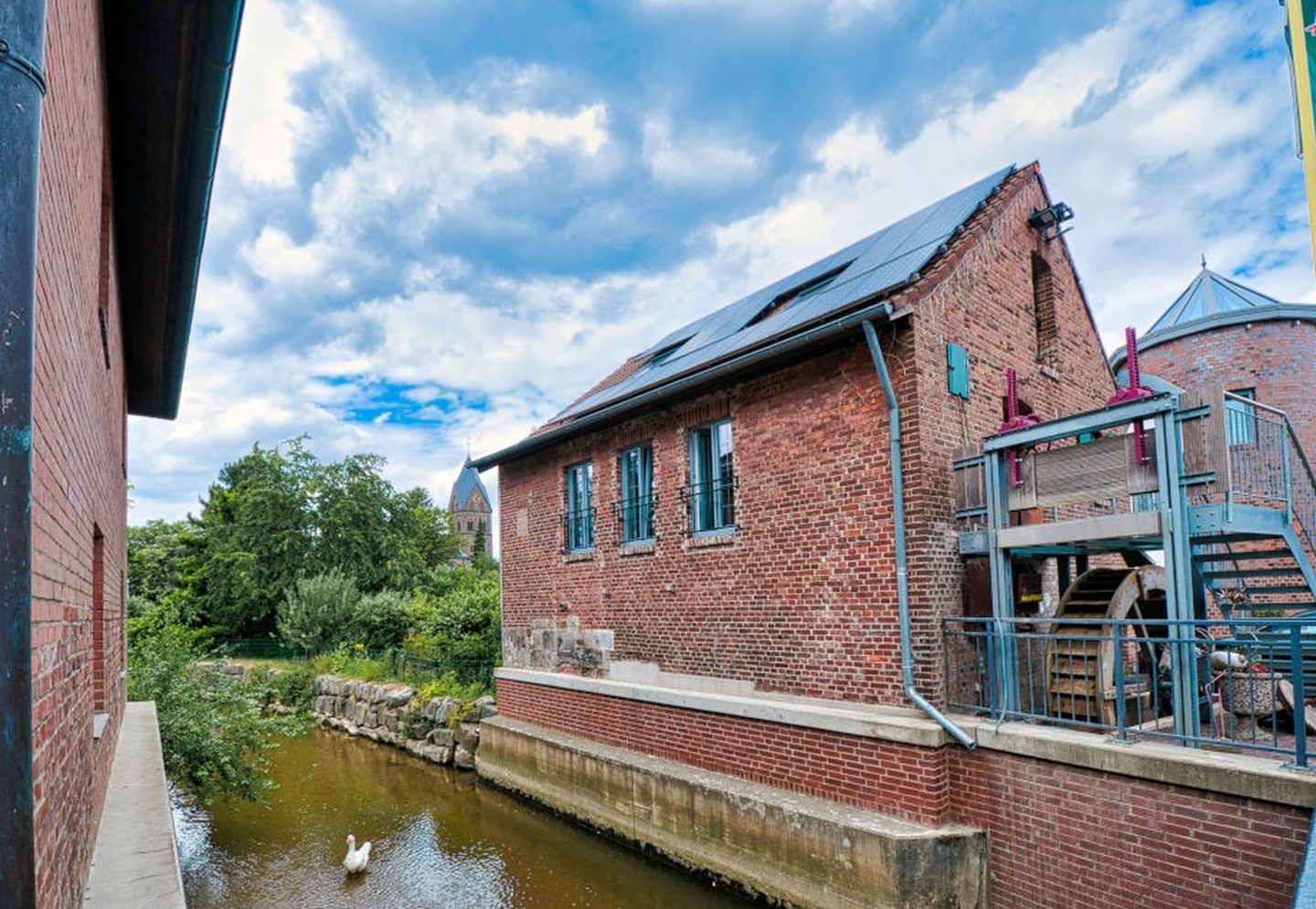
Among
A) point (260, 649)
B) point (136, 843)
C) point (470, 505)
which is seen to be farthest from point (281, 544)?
point (470, 505)

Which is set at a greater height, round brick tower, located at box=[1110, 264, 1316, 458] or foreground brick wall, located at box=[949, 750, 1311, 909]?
round brick tower, located at box=[1110, 264, 1316, 458]

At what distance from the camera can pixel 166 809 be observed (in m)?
5.33

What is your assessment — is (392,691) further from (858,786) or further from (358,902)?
(858,786)

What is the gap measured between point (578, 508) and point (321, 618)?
15.1m

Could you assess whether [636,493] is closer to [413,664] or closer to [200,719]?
[200,719]

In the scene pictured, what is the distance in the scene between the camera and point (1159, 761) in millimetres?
5402

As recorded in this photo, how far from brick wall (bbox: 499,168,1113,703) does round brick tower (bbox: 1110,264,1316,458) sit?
18.0 feet

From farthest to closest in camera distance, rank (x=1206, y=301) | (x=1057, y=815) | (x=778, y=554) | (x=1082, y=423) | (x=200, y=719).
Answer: (x=1206, y=301)
(x=200, y=719)
(x=778, y=554)
(x=1082, y=423)
(x=1057, y=815)

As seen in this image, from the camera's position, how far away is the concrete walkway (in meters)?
3.80

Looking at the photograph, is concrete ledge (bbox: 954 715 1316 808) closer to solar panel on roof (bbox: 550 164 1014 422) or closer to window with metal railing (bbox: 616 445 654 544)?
solar panel on roof (bbox: 550 164 1014 422)

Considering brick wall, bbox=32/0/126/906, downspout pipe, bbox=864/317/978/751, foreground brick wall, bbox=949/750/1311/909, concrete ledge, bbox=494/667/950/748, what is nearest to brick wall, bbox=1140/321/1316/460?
downspout pipe, bbox=864/317/978/751

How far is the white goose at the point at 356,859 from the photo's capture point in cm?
875

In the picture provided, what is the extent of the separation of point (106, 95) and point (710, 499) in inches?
271

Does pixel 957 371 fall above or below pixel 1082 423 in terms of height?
above
